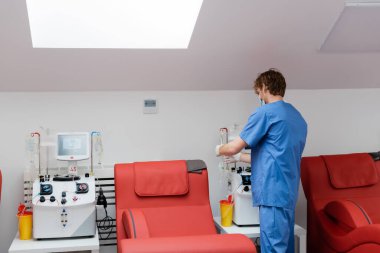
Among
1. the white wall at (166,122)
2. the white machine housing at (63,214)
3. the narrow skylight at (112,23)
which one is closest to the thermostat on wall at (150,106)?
the white wall at (166,122)

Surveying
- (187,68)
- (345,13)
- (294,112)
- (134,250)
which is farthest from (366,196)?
(134,250)

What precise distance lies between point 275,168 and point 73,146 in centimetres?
128

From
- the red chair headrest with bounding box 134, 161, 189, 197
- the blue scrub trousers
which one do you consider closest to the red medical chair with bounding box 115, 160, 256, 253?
the red chair headrest with bounding box 134, 161, 189, 197

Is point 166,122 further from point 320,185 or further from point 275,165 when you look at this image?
point 320,185

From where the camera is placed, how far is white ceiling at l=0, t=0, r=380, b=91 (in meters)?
2.85

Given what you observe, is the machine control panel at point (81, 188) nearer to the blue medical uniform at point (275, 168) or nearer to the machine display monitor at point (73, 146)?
the machine display monitor at point (73, 146)

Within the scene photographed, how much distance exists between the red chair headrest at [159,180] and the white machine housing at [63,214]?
A: 1.05 ft

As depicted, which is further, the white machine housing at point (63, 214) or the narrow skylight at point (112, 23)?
the narrow skylight at point (112, 23)

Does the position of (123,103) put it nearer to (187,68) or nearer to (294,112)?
(187,68)

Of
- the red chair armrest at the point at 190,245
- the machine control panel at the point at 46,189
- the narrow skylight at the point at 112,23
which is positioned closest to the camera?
the red chair armrest at the point at 190,245

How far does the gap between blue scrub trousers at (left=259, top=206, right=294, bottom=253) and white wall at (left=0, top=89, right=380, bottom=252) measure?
2.90ft

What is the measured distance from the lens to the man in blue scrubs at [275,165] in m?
2.61

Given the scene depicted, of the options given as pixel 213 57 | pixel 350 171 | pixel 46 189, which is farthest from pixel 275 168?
pixel 46 189

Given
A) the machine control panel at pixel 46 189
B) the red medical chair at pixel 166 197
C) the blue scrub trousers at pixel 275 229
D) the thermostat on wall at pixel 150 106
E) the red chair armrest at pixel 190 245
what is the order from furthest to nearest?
the thermostat on wall at pixel 150 106
the red medical chair at pixel 166 197
the machine control panel at pixel 46 189
the blue scrub trousers at pixel 275 229
the red chair armrest at pixel 190 245
